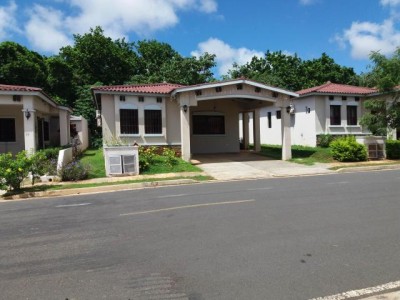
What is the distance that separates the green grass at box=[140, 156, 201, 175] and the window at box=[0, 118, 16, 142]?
8.61 metres

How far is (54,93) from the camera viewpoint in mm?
38031

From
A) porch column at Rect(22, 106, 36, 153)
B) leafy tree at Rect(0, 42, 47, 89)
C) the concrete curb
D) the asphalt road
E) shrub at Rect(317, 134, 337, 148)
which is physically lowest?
the concrete curb

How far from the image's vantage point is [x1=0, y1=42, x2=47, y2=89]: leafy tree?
34.1 meters

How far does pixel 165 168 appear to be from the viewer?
57.5ft

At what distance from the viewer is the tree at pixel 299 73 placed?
46094mm

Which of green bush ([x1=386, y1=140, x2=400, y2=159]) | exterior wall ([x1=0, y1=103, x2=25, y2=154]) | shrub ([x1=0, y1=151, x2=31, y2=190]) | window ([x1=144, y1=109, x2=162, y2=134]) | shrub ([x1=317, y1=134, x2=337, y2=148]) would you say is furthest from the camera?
shrub ([x1=317, y1=134, x2=337, y2=148])

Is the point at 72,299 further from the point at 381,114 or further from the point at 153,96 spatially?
the point at 381,114

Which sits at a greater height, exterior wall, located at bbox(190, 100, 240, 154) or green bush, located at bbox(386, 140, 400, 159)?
exterior wall, located at bbox(190, 100, 240, 154)

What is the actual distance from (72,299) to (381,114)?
73.8 feet

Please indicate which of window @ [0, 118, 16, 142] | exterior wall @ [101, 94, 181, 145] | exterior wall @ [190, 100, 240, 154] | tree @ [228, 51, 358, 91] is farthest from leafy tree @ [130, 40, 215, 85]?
window @ [0, 118, 16, 142]

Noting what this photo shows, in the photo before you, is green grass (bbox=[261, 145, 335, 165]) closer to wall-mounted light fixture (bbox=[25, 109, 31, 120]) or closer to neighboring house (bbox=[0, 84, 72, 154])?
neighboring house (bbox=[0, 84, 72, 154])

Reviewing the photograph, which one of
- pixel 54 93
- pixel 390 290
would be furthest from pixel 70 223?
pixel 54 93

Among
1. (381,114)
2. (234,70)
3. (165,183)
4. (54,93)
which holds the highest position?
(234,70)

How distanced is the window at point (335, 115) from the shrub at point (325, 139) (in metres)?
1.13
